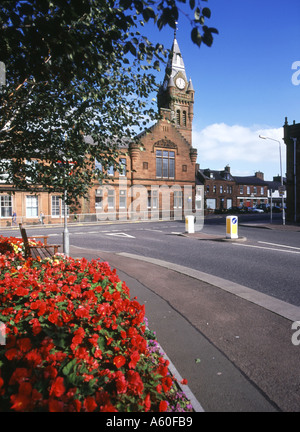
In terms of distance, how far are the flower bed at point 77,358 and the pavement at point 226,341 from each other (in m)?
0.49

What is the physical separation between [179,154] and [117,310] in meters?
42.6

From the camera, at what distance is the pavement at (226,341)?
2887 mm

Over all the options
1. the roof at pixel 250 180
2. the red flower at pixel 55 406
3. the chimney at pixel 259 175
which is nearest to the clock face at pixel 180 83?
the roof at pixel 250 180

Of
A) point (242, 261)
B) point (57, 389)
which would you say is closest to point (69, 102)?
point (57, 389)

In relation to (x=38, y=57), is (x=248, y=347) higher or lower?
lower

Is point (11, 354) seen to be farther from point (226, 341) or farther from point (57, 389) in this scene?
point (226, 341)

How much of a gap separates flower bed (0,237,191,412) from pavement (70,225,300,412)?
49 cm

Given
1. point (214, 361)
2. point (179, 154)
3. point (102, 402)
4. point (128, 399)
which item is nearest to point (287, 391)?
point (214, 361)

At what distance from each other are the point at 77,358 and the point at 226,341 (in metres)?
2.44

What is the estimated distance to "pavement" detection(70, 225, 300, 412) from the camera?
2.89 meters

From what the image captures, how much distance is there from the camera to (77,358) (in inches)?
94.0
